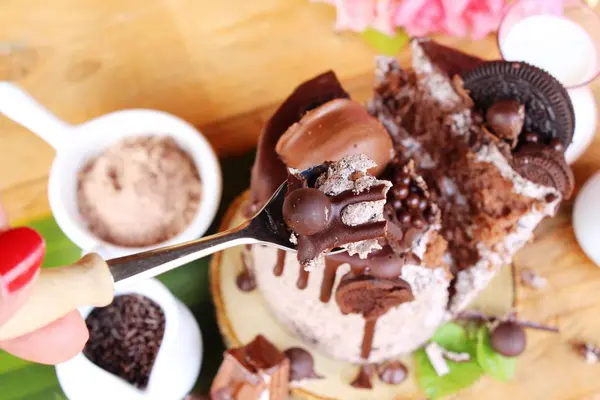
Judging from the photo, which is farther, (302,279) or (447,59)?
(447,59)

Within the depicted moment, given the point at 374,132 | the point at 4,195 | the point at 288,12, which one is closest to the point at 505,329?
the point at 374,132

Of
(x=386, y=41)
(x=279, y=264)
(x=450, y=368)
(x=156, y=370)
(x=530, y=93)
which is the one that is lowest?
(x=450, y=368)

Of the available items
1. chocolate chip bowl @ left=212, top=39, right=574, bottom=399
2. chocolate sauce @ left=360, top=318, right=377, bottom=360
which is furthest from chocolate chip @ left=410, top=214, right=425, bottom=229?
chocolate sauce @ left=360, top=318, right=377, bottom=360

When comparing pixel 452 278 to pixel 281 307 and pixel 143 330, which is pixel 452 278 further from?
pixel 143 330

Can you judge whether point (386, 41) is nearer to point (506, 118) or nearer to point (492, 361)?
point (506, 118)

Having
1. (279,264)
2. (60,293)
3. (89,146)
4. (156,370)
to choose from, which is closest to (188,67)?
(89,146)

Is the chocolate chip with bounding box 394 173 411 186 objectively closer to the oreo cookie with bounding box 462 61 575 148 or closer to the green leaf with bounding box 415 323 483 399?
the oreo cookie with bounding box 462 61 575 148

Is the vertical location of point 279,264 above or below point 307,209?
below
